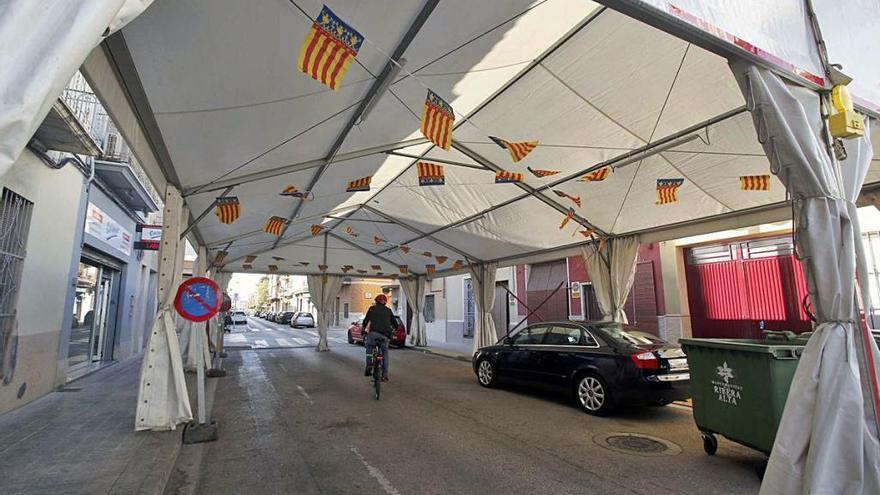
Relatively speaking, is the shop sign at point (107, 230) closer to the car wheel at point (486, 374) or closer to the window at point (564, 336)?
the car wheel at point (486, 374)

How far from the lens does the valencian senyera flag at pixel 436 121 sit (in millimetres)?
4727

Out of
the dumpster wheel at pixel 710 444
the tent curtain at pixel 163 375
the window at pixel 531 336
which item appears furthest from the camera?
the window at pixel 531 336

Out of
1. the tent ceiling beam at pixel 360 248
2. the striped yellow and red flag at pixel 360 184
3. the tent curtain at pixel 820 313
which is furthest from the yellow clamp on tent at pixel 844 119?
the tent ceiling beam at pixel 360 248

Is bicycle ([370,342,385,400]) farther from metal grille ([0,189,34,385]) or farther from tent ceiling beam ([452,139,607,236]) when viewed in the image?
metal grille ([0,189,34,385])

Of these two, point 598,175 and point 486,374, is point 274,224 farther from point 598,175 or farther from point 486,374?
point 598,175

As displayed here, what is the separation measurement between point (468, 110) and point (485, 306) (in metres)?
8.41

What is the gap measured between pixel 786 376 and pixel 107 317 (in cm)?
1421

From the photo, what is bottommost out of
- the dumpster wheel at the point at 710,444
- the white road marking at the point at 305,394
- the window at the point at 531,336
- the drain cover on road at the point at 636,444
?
the drain cover on road at the point at 636,444

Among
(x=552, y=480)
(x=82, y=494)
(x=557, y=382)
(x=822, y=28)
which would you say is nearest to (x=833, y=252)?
(x=822, y=28)

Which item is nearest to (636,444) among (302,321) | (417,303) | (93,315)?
(93,315)

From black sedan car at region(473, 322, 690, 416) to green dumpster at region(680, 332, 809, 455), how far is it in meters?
1.18

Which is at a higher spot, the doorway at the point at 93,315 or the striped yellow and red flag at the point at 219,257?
the striped yellow and red flag at the point at 219,257

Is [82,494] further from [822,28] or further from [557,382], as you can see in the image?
[822,28]

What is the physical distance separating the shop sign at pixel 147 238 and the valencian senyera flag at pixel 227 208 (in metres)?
5.95
